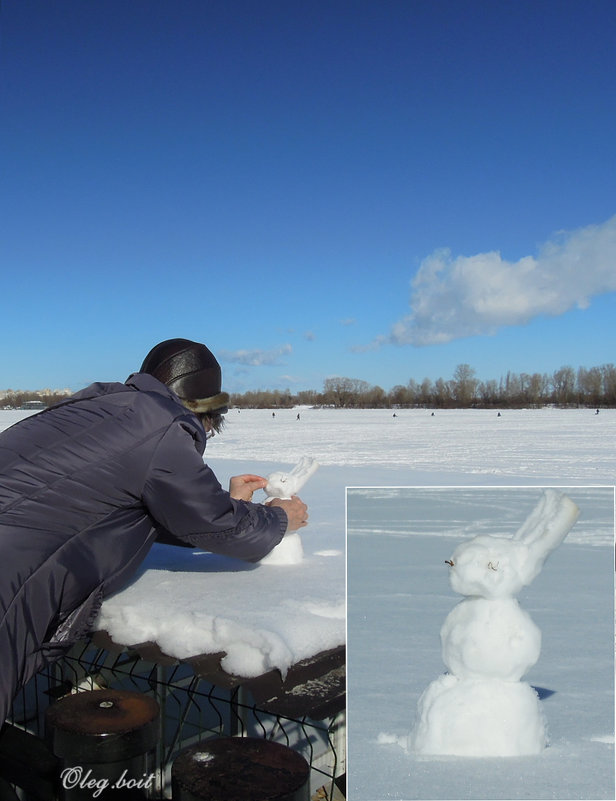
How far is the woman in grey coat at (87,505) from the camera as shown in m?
1.61

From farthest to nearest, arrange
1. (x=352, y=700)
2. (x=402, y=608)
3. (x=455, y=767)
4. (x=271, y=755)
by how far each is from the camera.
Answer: (x=402, y=608) → (x=271, y=755) → (x=455, y=767) → (x=352, y=700)

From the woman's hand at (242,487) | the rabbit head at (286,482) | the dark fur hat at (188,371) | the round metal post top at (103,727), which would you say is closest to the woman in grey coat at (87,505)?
the dark fur hat at (188,371)

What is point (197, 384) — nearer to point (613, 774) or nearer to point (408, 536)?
point (408, 536)

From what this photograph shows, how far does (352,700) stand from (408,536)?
2.13 feet

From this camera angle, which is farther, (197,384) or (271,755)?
(197,384)

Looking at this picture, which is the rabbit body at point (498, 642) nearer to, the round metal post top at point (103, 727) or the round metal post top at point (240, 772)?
the round metal post top at point (240, 772)

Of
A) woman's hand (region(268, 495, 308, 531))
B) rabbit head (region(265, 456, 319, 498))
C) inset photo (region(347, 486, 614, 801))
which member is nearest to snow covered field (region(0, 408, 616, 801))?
inset photo (region(347, 486, 614, 801))

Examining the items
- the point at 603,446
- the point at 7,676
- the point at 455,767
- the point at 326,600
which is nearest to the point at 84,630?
the point at 7,676

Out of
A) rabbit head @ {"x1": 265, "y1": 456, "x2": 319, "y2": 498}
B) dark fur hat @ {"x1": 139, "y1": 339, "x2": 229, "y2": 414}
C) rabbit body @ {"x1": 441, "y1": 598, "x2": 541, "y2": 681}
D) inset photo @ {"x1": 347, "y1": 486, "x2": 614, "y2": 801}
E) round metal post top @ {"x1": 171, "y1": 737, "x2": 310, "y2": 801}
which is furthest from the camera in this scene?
rabbit head @ {"x1": 265, "y1": 456, "x2": 319, "y2": 498}

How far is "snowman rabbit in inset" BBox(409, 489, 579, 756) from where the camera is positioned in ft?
5.67

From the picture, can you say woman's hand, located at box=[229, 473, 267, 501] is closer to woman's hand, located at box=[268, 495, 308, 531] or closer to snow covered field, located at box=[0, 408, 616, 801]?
woman's hand, located at box=[268, 495, 308, 531]

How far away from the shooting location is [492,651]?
1.90 m

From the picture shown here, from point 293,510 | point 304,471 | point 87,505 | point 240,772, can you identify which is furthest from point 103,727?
point 304,471

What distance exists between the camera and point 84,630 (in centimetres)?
176
